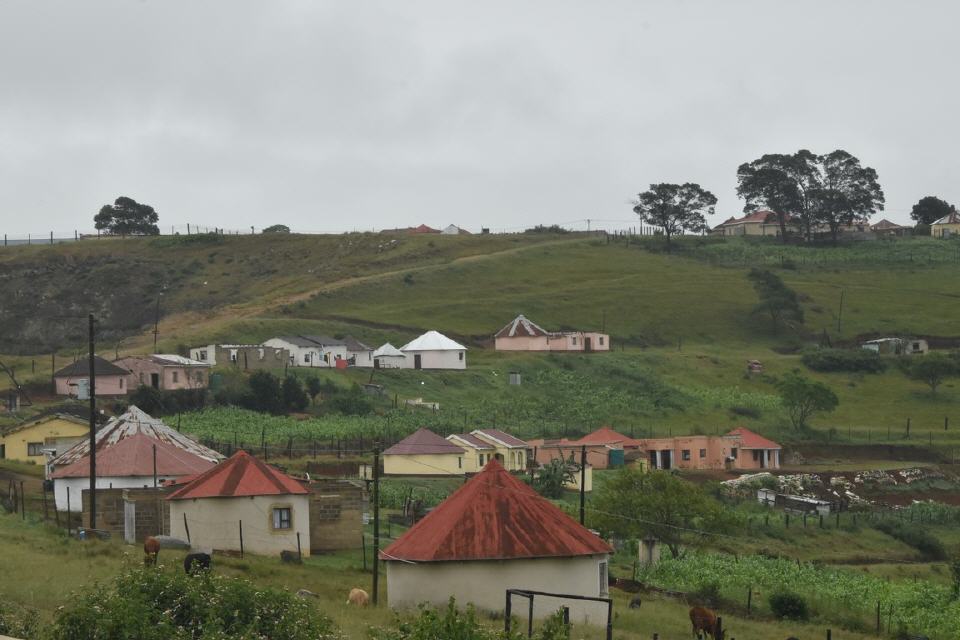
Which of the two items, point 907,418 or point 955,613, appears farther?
point 907,418

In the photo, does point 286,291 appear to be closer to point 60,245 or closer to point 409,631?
point 60,245


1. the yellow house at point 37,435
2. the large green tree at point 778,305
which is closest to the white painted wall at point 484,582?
the yellow house at point 37,435

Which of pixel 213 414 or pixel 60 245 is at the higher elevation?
pixel 60 245

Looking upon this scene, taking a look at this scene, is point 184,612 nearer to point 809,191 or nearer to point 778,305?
point 778,305

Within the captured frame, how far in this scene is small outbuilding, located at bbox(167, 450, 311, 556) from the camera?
40.6m

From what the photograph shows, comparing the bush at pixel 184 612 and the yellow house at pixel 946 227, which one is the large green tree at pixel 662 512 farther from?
the yellow house at pixel 946 227

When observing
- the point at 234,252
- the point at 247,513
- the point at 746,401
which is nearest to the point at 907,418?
the point at 746,401

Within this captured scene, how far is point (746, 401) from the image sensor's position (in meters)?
97.4

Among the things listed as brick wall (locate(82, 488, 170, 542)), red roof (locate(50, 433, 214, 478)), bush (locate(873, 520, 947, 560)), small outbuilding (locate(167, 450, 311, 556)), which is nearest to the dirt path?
red roof (locate(50, 433, 214, 478))

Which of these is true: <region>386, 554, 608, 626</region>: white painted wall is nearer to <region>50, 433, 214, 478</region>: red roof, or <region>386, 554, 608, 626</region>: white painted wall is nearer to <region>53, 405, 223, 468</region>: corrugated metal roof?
<region>50, 433, 214, 478</region>: red roof

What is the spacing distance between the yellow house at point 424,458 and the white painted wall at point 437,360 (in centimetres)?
3127

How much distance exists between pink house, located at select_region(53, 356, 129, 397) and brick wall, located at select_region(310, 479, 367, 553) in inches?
1600

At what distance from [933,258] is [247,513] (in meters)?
117

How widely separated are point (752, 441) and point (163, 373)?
103 feet
